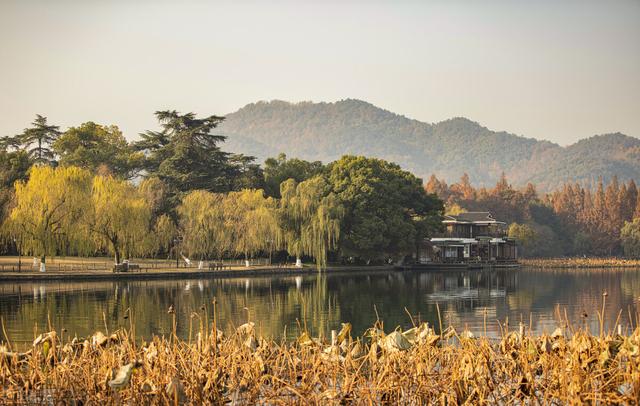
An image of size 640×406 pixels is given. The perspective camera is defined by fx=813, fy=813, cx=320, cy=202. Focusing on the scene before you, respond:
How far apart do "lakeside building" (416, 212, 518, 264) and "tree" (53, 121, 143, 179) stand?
32297mm

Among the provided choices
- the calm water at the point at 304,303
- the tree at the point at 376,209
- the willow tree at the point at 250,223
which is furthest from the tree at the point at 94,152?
the calm water at the point at 304,303

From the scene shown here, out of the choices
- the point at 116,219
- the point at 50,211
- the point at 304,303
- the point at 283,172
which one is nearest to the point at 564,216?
the point at 283,172

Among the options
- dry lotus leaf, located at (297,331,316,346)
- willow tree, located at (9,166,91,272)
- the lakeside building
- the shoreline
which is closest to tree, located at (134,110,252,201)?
willow tree, located at (9,166,91,272)

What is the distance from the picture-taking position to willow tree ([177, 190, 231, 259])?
195ft

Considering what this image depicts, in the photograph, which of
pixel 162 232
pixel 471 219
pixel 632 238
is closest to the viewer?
pixel 162 232

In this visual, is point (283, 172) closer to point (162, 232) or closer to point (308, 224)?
point (308, 224)

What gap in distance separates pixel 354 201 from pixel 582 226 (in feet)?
203

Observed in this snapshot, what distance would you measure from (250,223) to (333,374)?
4833 cm

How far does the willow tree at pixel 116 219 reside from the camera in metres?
52.6

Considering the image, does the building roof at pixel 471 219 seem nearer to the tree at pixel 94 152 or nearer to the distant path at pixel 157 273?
the distant path at pixel 157 273

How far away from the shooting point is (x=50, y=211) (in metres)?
49.9

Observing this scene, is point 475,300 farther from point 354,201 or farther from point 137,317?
point 354,201

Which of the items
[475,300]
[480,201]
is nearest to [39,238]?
[475,300]

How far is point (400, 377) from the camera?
1287 cm
